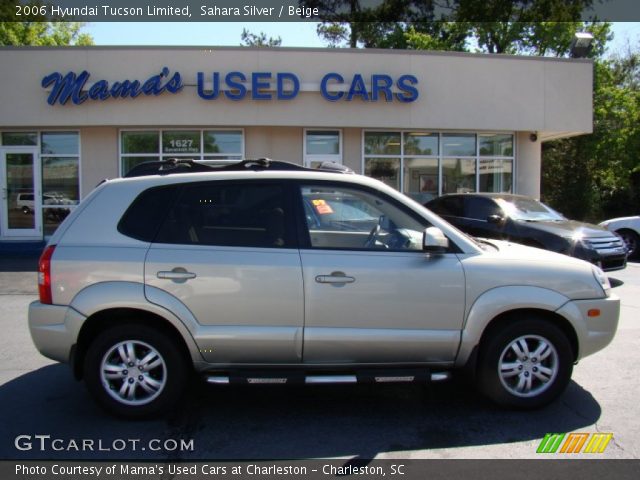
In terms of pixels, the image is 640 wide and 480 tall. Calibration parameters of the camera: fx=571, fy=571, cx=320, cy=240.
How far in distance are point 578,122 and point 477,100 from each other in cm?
317

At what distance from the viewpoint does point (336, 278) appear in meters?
4.08

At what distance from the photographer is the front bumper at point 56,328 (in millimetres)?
4070

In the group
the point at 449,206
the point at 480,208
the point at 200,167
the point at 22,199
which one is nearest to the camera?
the point at 200,167

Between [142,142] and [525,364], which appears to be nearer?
[525,364]

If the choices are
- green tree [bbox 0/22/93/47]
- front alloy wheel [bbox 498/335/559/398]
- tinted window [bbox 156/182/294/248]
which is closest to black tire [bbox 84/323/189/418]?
tinted window [bbox 156/182/294/248]

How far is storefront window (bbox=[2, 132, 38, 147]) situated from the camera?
15.4 m

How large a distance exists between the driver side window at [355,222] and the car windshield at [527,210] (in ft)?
21.3

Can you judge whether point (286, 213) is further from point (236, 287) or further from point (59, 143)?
point (59, 143)

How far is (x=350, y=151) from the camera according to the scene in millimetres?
15930

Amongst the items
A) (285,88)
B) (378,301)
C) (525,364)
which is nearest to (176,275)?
(378,301)

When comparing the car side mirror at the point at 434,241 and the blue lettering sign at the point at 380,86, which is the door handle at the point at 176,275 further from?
the blue lettering sign at the point at 380,86

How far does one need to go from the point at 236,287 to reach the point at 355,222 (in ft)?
3.52

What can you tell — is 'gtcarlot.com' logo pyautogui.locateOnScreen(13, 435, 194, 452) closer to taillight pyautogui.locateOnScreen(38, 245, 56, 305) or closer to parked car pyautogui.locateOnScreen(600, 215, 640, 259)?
taillight pyautogui.locateOnScreen(38, 245, 56, 305)

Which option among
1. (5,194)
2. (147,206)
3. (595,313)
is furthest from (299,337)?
(5,194)
